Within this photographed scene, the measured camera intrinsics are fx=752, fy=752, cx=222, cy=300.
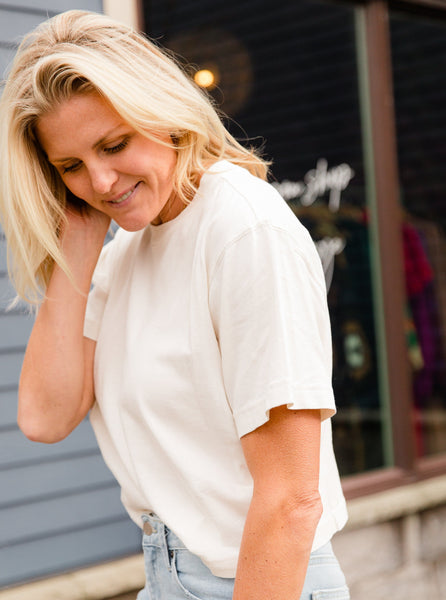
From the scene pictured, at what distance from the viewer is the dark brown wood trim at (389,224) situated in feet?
12.2

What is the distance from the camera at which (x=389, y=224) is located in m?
3.74

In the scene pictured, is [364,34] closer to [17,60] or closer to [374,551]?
[374,551]

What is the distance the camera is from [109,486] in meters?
2.67

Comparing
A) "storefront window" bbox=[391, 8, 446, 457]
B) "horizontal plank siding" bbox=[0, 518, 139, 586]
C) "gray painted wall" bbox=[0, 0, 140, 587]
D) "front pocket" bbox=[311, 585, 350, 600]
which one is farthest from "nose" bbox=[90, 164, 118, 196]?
"storefront window" bbox=[391, 8, 446, 457]

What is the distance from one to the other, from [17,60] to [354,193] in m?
2.66

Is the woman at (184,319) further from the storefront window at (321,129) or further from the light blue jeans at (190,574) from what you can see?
the storefront window at (321,129)

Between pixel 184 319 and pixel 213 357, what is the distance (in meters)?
0.09

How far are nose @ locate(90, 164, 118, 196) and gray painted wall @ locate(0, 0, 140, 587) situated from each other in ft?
4.19

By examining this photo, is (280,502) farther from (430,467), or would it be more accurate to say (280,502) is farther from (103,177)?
(430,467)

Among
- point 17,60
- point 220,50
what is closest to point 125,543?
point 17,60

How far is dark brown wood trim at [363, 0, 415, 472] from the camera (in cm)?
372

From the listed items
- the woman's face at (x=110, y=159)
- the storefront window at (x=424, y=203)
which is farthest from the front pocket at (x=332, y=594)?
the storefront window at (x=424, y=203)

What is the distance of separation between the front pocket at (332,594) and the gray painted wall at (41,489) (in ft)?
4.85

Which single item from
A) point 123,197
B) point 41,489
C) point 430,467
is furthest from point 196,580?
point 430,467
